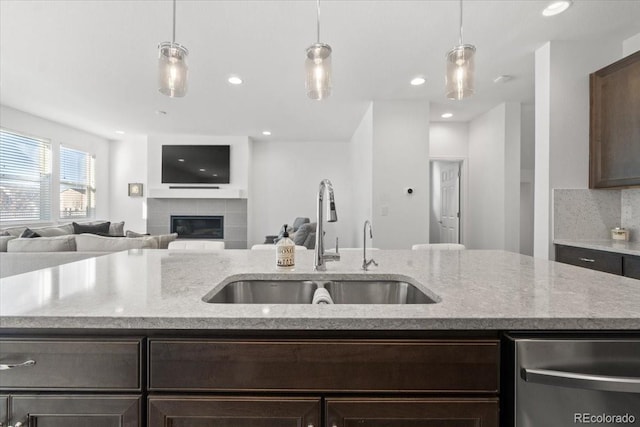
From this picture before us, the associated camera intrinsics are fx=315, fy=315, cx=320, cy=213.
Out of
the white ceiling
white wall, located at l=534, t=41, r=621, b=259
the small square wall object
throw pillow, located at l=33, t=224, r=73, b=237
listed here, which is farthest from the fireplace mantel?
white wall, located at l=534, t=41, r=621, b=259

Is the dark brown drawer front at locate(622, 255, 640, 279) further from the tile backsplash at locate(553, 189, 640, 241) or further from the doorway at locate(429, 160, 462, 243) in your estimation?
the doorway at locate(429, 160, 462, 243)

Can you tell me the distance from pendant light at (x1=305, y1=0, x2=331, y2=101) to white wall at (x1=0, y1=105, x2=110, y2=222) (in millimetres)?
5466

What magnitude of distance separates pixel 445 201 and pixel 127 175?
654 cm

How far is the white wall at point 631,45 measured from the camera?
104 inches

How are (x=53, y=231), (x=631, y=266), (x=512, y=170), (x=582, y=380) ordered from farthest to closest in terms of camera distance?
(x=53, y=231) < (x=512, y=170) < (x=631, y=266) < (x=582, y=380)

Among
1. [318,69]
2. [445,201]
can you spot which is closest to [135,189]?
[445,201]

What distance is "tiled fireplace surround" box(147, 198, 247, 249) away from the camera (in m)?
6.52

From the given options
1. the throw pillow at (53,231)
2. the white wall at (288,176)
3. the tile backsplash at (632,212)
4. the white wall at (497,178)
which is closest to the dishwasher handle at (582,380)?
the tile backsplash at (632,212)

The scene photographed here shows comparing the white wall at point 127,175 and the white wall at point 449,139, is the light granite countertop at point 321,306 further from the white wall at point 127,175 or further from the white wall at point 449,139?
the white wall at point 127,175

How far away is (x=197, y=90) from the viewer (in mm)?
3953

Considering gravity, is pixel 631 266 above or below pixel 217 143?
below

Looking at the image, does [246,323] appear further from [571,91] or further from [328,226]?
[328,226]

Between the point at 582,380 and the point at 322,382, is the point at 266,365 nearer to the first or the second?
the point at 322,382

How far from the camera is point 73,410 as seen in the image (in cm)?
77
